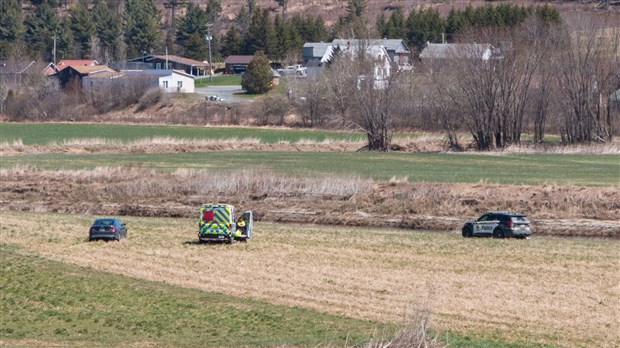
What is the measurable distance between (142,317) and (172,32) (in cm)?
14760

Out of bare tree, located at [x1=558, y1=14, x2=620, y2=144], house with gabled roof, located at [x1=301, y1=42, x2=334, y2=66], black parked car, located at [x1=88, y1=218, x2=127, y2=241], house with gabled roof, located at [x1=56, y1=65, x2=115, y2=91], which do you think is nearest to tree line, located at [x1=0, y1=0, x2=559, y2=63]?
house with gabled roof, located at [x1=301, y1=42, x2=334, y2=66]

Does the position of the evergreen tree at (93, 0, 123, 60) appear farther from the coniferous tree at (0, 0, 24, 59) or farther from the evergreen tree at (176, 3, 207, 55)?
the coniferous tree at (0, 0, 24, 59)

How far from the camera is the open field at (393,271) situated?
2681 centimetres

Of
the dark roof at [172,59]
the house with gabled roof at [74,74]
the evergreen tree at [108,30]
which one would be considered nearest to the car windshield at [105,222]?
the house with gabled roof at [74,74]

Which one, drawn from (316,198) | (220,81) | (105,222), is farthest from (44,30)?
(105,222)

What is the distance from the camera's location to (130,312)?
88.7 ft

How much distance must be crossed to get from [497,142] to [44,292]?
187 ft

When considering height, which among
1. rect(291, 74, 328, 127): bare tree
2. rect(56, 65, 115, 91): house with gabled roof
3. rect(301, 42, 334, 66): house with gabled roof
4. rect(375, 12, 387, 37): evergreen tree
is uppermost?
rect(375, 12, 387, 37): evergreen tree

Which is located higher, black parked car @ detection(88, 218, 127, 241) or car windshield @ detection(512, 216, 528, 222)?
black parked car @ detection(88, 218, 127, 241)

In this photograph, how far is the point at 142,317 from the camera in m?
26.4

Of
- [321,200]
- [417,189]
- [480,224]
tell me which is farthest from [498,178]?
[480,224]

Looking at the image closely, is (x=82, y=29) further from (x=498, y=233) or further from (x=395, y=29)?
(x=498, y=233)

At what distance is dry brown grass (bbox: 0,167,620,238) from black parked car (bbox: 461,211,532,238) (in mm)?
3651

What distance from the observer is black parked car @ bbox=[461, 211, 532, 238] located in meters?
42.7
